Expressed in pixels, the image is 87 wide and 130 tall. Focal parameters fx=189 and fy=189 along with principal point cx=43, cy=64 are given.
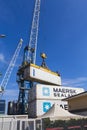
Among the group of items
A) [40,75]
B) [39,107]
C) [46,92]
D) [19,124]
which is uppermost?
[40,75]

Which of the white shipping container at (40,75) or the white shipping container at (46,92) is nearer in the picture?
the white shipping container at (46,92)

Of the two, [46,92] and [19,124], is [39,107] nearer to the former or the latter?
[46,92]

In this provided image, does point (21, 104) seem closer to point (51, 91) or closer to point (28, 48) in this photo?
point (51, 91)

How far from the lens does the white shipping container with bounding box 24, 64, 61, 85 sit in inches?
2640

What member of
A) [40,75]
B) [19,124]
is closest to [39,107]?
[40,75]

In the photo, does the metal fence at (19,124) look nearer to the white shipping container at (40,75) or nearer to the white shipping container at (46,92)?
the white shipping container at (46,92)

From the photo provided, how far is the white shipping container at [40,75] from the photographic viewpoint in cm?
6706

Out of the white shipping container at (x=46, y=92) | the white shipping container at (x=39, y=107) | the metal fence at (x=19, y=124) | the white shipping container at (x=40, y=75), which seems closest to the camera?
A: the metal fence at (x=19, y=124)

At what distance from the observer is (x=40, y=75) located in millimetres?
69688

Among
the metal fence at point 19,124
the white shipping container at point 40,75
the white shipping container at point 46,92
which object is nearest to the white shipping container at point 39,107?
the white shipping container at point 46,92

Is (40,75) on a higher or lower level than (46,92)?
higher

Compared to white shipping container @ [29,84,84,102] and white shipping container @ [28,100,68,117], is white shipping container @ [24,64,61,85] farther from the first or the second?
white shipping container @ [28,100,68,117]

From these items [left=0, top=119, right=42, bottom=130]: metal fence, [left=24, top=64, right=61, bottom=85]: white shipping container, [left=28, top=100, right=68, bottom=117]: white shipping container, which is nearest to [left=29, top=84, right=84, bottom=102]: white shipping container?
[left=28, top=100, right=68, bottom=117]: white shipping container

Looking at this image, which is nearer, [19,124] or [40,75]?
[19,124]
